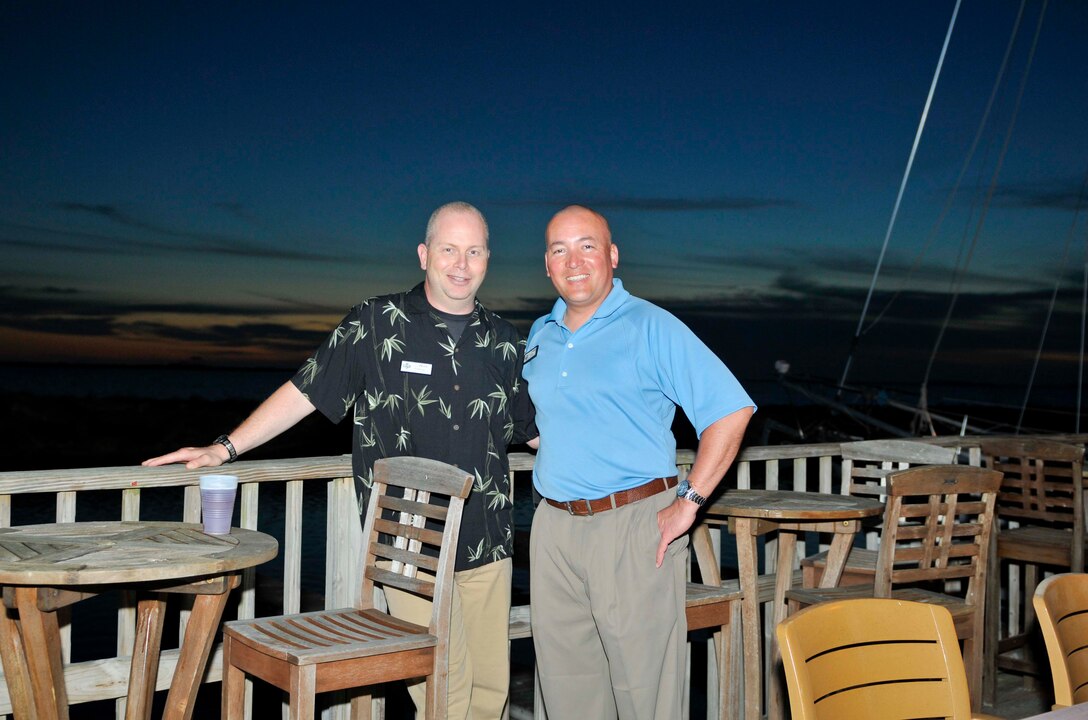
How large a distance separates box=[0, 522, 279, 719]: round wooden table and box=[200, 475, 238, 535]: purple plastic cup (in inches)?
1.5

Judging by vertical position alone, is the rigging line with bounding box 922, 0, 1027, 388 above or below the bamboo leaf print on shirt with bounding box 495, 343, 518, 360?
above

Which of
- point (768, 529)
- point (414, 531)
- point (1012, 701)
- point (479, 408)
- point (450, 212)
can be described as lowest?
point (1012, 701)

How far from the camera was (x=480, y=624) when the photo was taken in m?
2.97

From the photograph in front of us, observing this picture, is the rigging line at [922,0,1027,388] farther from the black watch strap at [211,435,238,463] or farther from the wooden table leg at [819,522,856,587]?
the black watch strap at [211,435,238,463]

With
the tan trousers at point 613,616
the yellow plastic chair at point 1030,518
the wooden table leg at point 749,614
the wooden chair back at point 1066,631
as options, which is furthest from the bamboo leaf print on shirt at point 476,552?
the yellow plastic chair at point 1030,518

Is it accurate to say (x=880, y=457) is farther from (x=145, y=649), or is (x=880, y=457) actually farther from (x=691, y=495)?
(x=145, y=649)

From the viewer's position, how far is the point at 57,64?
17.3 metres

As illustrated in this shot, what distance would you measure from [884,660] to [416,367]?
1569 millimetres

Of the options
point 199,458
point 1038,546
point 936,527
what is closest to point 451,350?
point 199,458

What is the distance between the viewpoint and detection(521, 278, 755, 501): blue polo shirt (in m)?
2.65

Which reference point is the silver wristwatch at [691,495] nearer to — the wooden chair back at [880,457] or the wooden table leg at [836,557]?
the wooden table leg at [836,557]

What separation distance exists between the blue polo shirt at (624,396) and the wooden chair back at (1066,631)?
85 centimetres

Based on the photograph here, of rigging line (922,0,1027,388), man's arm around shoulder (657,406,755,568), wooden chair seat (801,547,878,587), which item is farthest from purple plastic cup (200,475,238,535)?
rigging line (922,0,1027,388)

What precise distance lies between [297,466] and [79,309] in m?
21.1
